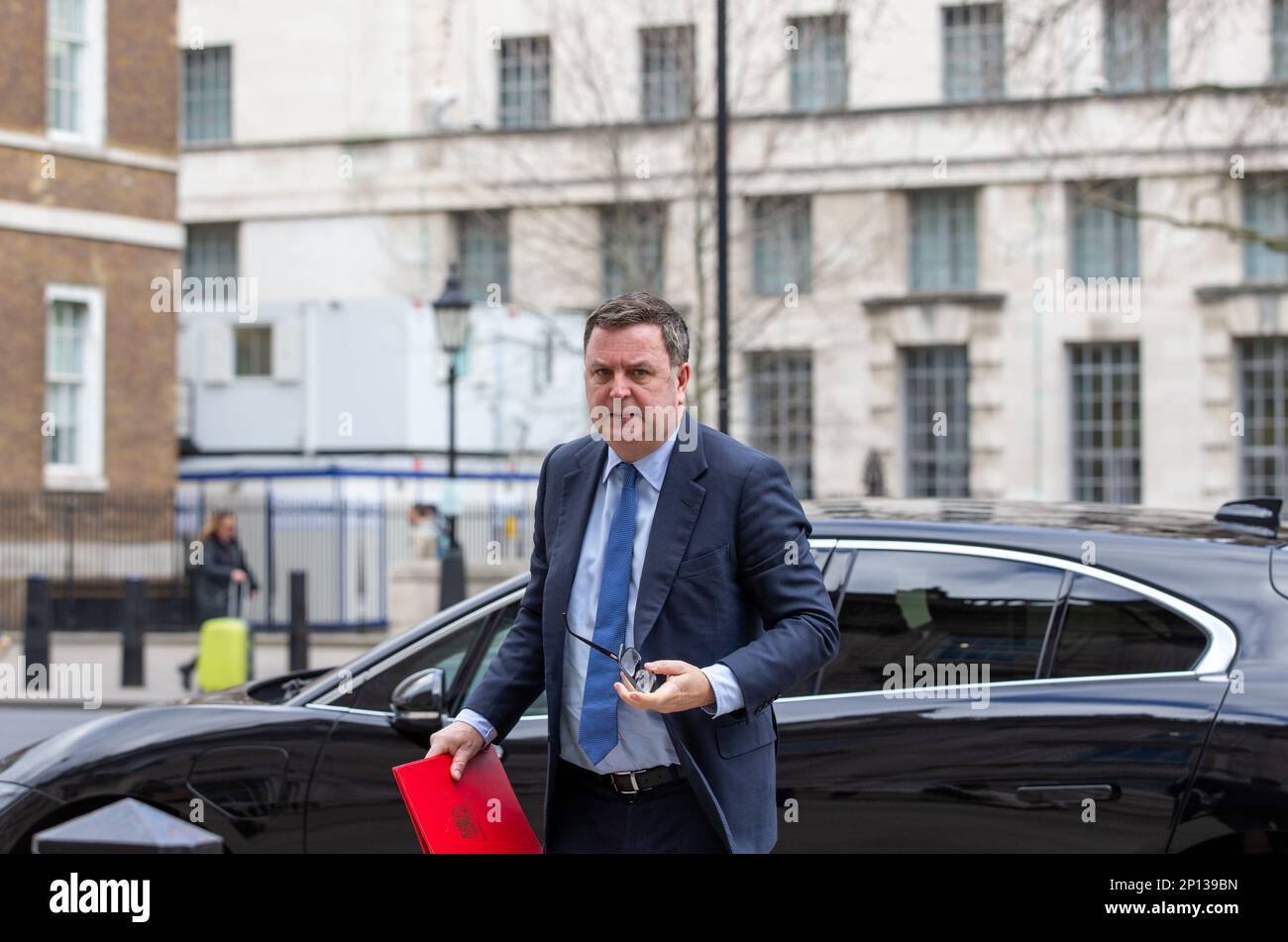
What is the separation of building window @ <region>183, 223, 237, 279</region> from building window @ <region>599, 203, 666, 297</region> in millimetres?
8724

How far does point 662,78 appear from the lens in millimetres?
30781

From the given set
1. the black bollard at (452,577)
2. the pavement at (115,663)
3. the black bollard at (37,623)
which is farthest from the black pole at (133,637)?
the black bollard at (452,577)

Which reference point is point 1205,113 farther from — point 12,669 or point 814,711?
point 814,711

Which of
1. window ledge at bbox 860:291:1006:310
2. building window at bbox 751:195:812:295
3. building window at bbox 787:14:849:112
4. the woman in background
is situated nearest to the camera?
the woman in background

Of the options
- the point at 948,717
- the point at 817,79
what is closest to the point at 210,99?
the point at 817,79

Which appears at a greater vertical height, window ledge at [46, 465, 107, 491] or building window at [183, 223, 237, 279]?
building window at [183, 223, 237, 279]

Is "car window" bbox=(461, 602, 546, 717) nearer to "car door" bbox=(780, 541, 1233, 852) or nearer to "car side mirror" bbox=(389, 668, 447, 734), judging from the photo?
"car side mirror" bbox=(389, 668, 447, 734)

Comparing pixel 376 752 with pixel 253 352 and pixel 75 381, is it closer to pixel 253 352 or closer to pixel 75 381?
pixel 75 381

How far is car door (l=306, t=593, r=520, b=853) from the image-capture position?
5055 millimetres

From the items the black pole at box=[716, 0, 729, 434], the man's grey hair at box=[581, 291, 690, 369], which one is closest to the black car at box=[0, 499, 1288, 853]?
the man's grey hair at box=[581, 291, 690, 369]

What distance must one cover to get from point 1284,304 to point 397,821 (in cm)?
2850

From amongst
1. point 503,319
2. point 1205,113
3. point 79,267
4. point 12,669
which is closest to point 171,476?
point 79,267

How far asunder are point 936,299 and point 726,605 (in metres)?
29.4
